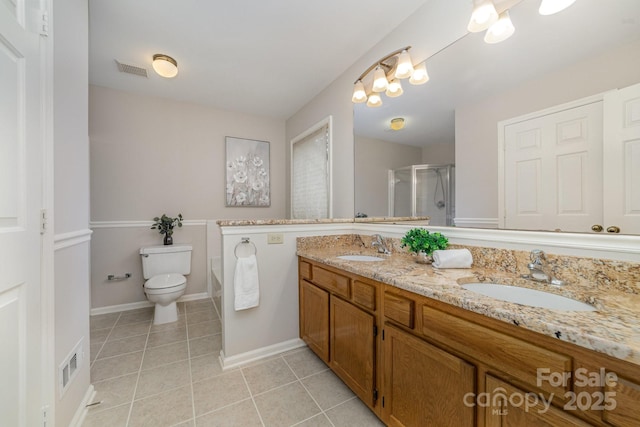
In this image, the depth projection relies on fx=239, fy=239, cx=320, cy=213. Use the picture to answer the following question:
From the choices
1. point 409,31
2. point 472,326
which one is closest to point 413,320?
point 472,326

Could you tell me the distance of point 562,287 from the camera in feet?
3.08

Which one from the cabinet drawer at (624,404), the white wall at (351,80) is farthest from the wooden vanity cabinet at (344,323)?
the white wall at (351,80)

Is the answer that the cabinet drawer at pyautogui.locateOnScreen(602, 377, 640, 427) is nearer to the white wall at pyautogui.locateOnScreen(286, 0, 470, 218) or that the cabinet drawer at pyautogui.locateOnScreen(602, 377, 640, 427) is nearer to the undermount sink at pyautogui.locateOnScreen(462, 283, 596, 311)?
the undermount sink at pyautogui.locateOnScreen(462, 283, 596, 311)

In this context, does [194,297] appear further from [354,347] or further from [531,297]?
[531,297]

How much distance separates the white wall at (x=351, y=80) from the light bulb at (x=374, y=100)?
0.83 ft

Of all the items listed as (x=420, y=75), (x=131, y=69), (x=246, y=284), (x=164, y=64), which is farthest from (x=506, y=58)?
(x=131, y=69)

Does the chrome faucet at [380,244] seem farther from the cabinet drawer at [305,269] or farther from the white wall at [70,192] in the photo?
the white wall at [70,192]

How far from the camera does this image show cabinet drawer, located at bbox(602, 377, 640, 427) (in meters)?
0.52

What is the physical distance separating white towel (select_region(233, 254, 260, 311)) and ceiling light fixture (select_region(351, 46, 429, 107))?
1.66 metres

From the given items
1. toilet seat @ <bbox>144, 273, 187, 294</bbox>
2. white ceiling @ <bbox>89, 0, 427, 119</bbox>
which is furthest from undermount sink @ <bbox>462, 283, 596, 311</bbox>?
toilet seat @ <bbox>144, 273, 187, 294</bbox>

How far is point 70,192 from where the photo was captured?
127 cm

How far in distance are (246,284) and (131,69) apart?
244 cm

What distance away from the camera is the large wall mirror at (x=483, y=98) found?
3.08 feet

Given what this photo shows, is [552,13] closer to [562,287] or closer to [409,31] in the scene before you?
[409,31]
